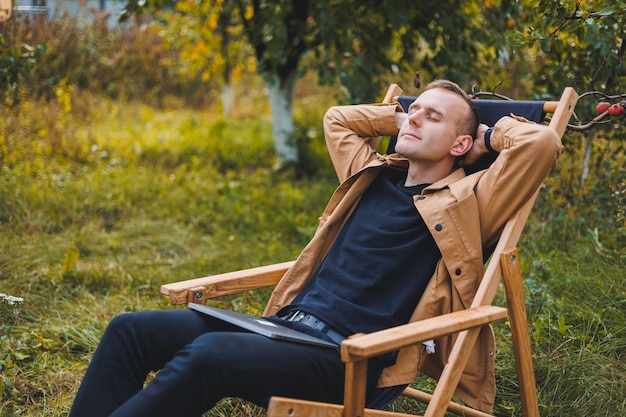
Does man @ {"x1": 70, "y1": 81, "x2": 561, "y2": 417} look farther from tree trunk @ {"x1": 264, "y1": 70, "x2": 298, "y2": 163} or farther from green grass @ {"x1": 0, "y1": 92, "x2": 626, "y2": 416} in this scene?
tree trunk @ {"x1": 264, "y1": 70, "x2": 298, "y2": 163}

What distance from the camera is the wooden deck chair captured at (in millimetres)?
2131

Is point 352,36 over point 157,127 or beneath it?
over

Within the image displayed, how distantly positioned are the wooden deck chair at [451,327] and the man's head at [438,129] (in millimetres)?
248

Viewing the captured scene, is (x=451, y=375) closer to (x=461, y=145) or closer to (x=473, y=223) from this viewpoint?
(x=473, y=223)

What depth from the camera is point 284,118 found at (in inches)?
293

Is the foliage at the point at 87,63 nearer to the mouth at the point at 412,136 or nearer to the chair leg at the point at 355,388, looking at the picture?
the mouth at the point at 412,136

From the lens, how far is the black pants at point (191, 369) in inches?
86.6

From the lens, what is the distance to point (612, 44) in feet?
13.8

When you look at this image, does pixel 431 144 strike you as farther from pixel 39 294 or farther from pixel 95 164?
pixel 95 164

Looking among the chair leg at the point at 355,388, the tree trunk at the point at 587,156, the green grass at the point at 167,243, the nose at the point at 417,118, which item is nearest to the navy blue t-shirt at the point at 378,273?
the nose at the point at 417,118

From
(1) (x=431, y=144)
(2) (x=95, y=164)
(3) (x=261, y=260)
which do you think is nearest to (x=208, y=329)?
(1) (x=431, y=144)

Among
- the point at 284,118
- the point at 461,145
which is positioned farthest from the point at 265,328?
the point at 284,118

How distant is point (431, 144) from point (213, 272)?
2.30 m

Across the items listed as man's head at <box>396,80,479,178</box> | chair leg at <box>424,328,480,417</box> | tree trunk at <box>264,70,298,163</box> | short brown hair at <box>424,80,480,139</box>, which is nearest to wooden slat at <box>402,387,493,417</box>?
chair leg at <box>424,328,480,417</box>
